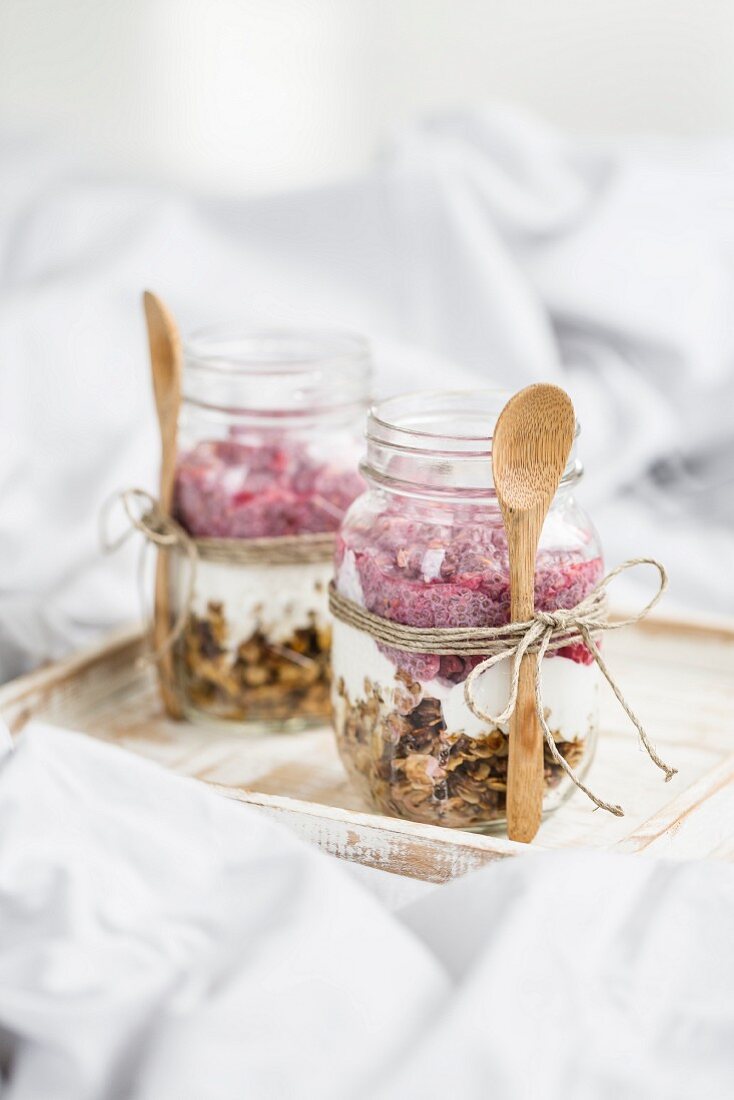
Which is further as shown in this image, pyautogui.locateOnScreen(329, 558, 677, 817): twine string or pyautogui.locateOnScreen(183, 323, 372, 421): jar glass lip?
pyautogui.locateOnScreen(183, 323, 372, 421): jar glass lip

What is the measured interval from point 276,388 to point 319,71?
1549 millimetres

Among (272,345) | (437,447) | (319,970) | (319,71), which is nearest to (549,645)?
(437,447)

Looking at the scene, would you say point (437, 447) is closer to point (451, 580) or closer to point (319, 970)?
point (451, 580)

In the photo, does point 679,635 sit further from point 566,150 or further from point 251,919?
point 566,150

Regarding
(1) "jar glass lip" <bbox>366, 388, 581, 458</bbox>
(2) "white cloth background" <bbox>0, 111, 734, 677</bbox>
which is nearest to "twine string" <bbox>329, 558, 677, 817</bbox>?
(1) "jar glass lip" <bbox>366, 388, 581, 458</bbox>

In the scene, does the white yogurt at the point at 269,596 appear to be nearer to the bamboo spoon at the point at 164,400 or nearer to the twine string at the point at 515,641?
the bamboo spoon at the point at 164,400

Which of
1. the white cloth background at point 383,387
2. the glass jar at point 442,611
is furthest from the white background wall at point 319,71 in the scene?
the glass jar at point 442,611

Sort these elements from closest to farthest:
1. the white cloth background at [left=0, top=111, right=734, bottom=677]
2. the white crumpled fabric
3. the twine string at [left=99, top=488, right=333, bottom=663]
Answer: the white crumpled fabric
the twine string at [left=99, top=488, right=333, bottom=663]
the white cloth background at [left=0, top=111, right=734, bottom=677]

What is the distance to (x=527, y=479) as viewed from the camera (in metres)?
0.70

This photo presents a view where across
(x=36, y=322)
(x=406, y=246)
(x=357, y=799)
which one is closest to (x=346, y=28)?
(x=406, y=246)

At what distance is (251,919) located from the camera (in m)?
0.57

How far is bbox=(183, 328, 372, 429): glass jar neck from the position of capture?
0.92 m

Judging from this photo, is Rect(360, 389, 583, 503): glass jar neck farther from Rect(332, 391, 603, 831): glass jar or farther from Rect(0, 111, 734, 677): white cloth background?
Rect(0, 111, 734, 677): white cloth background

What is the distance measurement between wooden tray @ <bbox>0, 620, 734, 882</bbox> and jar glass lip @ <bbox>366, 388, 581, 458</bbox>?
21cm
